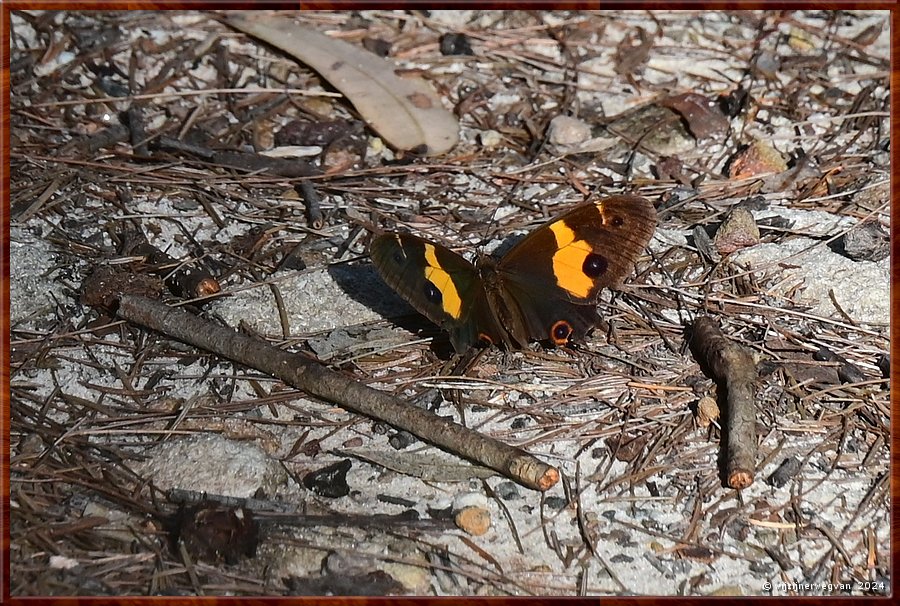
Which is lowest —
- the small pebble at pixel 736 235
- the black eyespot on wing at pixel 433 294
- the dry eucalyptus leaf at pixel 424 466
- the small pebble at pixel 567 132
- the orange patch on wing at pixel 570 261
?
the dry eucalyptus leaf at pixel 424 466

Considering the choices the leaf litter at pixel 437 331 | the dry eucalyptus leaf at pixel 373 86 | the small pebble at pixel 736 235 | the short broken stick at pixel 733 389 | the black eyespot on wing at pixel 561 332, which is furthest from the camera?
the dry eucalyptus leaf at pixel 373 86

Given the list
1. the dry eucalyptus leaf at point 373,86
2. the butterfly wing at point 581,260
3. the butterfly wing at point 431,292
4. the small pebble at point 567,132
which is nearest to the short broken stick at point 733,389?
the butterfly wing at point 581,260

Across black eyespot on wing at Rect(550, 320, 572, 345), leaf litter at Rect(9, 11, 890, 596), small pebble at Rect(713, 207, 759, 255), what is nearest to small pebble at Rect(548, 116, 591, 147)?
leaf litter at Rect(9, 11, 890, 596)

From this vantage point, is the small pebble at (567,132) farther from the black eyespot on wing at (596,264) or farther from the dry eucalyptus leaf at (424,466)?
the dry eucalyptus leaf at (424,466)

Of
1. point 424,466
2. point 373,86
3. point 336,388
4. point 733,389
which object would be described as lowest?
point 424,466

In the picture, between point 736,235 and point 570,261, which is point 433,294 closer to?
point 570,261

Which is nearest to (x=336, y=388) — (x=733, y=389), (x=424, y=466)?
(x=424, y=466)

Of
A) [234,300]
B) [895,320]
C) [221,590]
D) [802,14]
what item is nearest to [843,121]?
[802,14]
